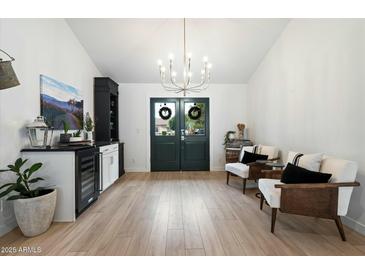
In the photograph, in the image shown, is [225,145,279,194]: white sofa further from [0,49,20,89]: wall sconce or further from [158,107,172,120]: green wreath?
[0,49,20,89]: wall sconce

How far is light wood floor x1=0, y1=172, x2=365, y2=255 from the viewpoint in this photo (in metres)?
1.88

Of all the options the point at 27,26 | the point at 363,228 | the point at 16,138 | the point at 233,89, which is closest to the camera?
the point at 363,228

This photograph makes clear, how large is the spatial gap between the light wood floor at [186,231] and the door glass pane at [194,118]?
249 centimetres

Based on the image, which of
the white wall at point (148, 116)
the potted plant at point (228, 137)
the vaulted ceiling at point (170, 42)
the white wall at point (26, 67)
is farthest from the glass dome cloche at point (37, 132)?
the potted plant at point (228, 137)

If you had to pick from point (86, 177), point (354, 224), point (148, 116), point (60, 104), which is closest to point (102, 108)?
point (148, 116)

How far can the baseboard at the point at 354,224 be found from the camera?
2.17 metres

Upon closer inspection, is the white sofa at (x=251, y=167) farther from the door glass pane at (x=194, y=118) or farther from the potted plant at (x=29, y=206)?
the potted plant at (x=29, y=206)

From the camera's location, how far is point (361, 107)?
7.21ft

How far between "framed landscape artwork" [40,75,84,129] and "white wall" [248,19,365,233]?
3916mm
